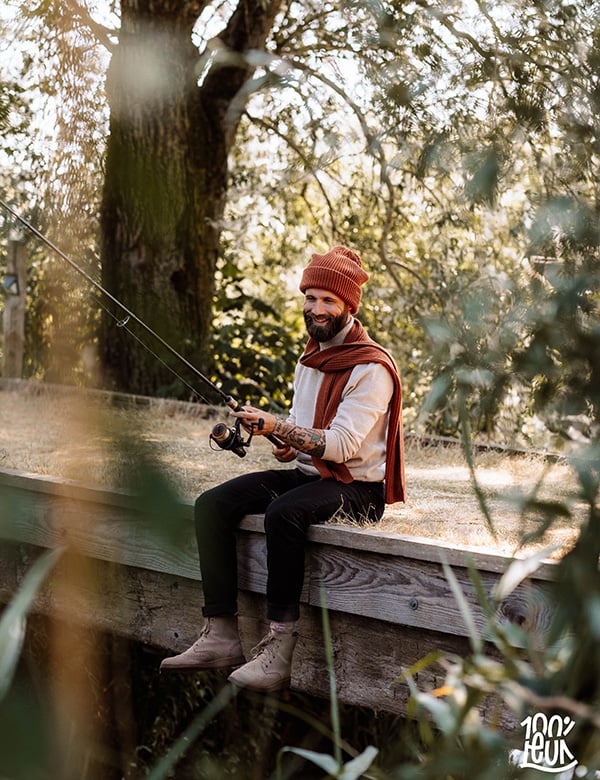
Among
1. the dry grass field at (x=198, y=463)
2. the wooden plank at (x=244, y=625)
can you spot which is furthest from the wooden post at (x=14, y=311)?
the wooden plank at (x=244, y=625)

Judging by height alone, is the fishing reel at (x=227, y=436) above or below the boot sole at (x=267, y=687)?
above

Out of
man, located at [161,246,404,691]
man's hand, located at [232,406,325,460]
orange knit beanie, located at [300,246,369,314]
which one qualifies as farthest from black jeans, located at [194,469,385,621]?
orange knit beanie, located at [300,246,369,314]

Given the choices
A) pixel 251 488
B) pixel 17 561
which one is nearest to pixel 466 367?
pixel 251 488

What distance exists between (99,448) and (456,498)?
3.58 metres

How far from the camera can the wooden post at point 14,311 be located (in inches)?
289

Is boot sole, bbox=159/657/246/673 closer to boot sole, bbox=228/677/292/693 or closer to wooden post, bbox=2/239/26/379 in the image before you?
boot sole, bbox=228/677/292/693

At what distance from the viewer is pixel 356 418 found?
3254 millimetres

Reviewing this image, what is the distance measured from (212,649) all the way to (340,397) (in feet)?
2.84

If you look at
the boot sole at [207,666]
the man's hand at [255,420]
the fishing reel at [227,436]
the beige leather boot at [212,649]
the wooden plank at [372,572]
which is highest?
the man's hand at [255,420]

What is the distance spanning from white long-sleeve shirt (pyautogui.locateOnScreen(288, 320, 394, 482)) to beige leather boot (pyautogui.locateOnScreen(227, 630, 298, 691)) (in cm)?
56

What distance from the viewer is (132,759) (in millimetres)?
3557

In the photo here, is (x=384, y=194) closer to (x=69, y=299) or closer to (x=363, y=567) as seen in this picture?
(x=363, y=567)

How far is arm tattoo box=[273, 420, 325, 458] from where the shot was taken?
3.18 m

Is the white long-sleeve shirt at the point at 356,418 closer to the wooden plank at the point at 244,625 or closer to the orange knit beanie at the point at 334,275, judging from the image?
the orange knit beanie at the point at 334,275
